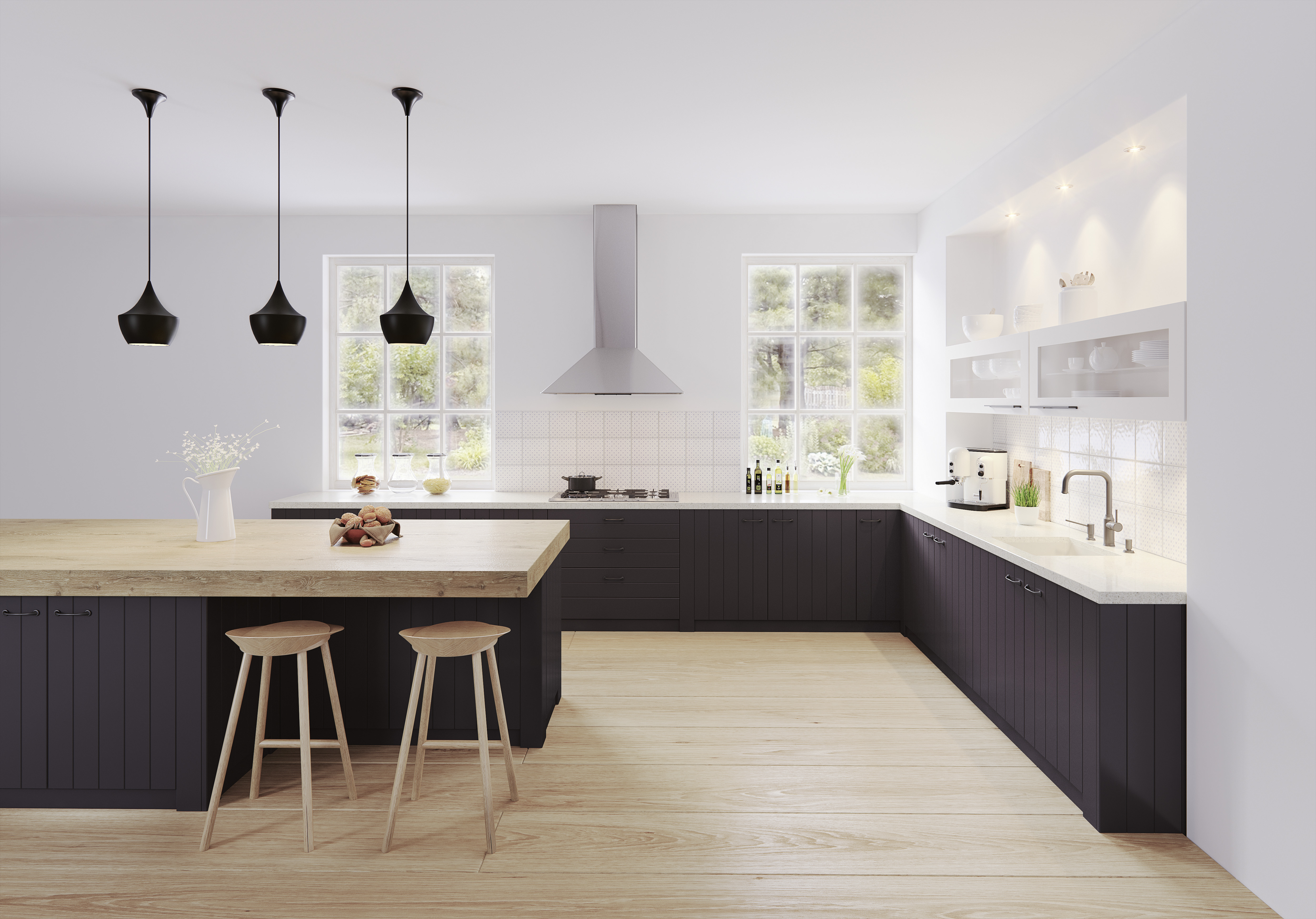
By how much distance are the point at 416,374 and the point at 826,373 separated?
9.46 ft

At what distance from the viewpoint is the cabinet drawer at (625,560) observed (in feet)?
16.5

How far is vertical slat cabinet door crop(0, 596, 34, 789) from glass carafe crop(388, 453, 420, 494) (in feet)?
8.75

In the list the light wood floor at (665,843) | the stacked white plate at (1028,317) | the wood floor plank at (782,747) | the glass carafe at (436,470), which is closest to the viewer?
the light wood floor at (665,843)

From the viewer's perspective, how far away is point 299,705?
271cm

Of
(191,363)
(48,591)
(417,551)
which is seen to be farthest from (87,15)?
(191,363)

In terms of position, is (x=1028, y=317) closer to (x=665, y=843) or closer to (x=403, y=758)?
(x=665, y=843)

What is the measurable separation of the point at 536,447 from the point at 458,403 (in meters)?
0.66

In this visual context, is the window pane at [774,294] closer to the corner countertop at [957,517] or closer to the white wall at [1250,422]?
the corner countertop at [957,517]

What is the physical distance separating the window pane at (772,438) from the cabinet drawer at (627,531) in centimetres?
100

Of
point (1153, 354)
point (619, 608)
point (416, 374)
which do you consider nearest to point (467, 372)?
point (416, 374)

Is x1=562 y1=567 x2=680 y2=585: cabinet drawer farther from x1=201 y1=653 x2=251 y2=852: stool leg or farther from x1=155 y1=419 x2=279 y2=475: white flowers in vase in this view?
x1=201 y1=653 x2=251 y2=852: stool leg

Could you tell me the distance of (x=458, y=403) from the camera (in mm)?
5684

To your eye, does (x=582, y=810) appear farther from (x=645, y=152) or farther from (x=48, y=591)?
(x=645, y=152)

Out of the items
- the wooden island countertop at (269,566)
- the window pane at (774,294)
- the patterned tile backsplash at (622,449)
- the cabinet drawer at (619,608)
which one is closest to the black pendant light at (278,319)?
the wooden island countertop at (269,566)
